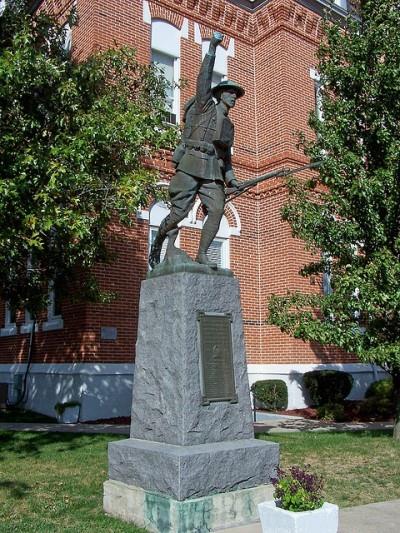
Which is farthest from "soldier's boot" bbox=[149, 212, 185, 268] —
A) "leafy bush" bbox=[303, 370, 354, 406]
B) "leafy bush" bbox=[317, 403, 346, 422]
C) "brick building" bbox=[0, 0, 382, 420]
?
"leafy bush" bbox=[303, 370, 354, 406]

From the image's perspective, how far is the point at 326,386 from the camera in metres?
14.8

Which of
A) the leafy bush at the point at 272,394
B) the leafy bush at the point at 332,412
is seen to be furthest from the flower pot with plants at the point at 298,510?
the leafy bush at the point at 272,394

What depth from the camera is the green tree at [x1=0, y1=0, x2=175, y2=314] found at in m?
8.66

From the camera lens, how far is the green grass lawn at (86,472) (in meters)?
5.83

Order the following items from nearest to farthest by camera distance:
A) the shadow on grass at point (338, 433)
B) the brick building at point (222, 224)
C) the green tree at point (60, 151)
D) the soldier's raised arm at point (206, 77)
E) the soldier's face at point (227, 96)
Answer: the soldier's raised arm at point (206, 77), the soldier's face at point (227, 96), the green tree at point (60, 151), the shadow on grass at point (338, 433), the brick building at point (222, 224)

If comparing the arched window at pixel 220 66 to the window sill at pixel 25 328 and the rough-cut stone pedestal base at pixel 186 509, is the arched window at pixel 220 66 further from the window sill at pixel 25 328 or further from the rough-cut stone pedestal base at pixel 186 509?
the rough-cut stone pedestal base at pixel 186 509

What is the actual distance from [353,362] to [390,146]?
322 inches

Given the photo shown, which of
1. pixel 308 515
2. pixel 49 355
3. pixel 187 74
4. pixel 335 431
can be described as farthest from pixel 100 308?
pixel 308 515

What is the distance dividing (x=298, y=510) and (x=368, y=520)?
5.69 ft

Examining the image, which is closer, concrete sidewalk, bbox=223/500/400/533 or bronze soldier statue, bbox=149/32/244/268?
concrete sidewalk, bbox=223/500/400/533

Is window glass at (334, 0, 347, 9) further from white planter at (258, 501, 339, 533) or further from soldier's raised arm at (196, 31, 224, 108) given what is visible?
white planter at (258, 501, 339, 533)

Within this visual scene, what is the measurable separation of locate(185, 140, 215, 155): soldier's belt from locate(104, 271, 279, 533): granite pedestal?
4.44ft

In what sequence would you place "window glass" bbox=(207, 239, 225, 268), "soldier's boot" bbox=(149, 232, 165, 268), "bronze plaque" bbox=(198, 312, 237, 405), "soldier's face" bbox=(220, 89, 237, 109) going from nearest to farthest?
"bronze plaque" bbox=(198, 312, 237, 405), "soldier's face" bbox=(220, 89, 237, 109), "soldier's boot" bbox=(149, 232, 165, 268), "window glass" bbox=(207, 239, 225, 268)

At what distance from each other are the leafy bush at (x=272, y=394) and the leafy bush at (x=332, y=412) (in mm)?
1160
